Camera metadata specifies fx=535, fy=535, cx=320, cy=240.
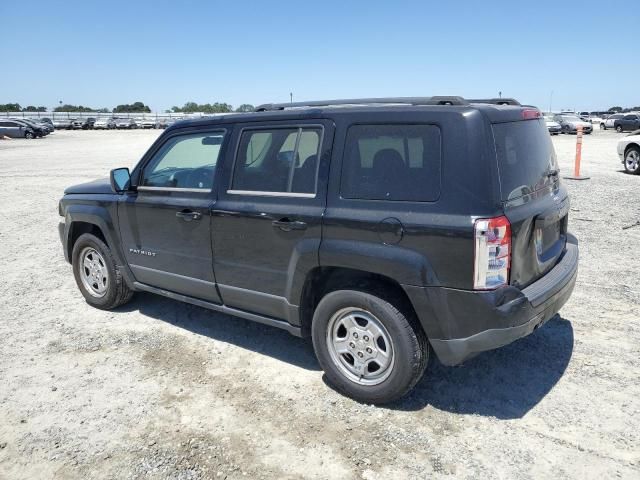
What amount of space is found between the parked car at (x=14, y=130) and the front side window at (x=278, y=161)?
45.2 metres

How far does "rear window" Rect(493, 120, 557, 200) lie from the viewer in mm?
3146

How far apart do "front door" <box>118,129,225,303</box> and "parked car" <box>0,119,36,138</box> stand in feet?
144

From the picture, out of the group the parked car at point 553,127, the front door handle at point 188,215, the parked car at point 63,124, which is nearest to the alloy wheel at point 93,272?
the front door handle at point 188,215

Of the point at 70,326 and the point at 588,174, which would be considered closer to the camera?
the point at 70,326

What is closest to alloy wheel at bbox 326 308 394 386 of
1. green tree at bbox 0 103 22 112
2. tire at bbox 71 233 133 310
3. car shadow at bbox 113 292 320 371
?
car shadow at bbox 113 292 320 371

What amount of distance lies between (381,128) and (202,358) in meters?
2.33

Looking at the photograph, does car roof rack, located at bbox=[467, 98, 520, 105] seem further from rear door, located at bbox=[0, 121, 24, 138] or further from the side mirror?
rear door, located at bbox=[0, 121, 24, 138]

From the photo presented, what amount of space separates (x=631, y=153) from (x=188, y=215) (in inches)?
541

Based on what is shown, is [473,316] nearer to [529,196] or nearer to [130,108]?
[529,196]

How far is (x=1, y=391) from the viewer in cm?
389

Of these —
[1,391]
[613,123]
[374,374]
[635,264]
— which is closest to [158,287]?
[1,391]

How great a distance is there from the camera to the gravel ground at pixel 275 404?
300cm

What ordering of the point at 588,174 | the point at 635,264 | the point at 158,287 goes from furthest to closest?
the point at 588,174
the point at 635,264
the point at 158,287

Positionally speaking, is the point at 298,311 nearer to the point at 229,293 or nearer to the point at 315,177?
the point at 229,293
